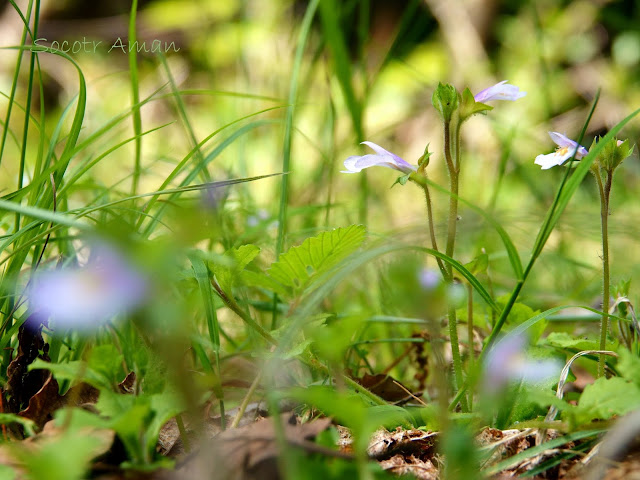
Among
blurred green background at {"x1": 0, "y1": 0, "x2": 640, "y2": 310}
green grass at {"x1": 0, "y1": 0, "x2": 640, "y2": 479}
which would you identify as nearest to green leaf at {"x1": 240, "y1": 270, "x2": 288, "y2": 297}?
green grass at {"x1": 0, "y1": 0, "x2": 640, "y2": 479}

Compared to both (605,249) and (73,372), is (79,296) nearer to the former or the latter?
(73,372)

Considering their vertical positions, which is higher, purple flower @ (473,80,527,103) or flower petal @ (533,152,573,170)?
purple flower @ (473,80,527,103)

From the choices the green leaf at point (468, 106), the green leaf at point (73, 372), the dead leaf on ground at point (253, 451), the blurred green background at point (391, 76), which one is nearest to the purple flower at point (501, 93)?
the green leaf at point (468, 106)

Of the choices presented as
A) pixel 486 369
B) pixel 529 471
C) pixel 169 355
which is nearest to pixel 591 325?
pixel 486 369

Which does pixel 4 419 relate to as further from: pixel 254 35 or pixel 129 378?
pixel 254 35

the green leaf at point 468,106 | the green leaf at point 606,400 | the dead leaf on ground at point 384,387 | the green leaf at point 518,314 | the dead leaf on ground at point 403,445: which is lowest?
the dead leaf on ground at point 384,387

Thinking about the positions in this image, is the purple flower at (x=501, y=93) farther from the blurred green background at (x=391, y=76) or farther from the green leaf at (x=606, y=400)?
the blurred green background at (x=391, y=76)

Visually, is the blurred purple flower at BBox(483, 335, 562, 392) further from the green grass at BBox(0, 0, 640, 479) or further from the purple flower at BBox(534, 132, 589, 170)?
the purple flower at BBox(534, 132, 589, 170)
